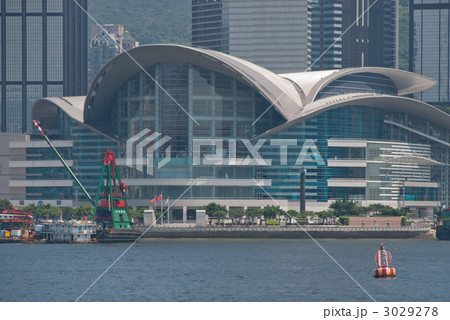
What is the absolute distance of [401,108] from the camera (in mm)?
181750

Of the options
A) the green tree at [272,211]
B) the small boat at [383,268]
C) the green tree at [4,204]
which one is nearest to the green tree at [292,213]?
the green tree at [272,211]

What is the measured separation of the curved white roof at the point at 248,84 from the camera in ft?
551

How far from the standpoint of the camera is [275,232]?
5674 inches

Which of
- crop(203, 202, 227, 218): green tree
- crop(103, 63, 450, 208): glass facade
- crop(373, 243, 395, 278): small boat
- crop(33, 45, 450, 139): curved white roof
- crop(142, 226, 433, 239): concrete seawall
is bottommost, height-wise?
crop(142, 226, 433, 239): concrete seawall

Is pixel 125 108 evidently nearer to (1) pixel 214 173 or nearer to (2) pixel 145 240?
(1) pixel 214 173

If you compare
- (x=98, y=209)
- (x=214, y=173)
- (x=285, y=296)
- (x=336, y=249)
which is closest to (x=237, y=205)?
(x=214, y=173)

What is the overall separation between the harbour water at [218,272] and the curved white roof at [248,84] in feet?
144

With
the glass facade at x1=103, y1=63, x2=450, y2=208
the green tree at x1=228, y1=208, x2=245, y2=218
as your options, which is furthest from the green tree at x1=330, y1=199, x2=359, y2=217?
the green tree at x1=228, y1=208, x2=245, y2=218

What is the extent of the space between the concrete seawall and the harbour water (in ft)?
42.8

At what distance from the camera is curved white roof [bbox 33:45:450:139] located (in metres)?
168

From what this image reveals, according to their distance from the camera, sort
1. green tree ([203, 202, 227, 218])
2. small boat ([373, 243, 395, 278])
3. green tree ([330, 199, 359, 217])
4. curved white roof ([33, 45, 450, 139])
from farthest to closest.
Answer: curved white roof ([33, 45, 450, 139])
green tree ([330, 199, 359, 217])
green tree ([203, 202, 227, 218])
small boat ([373, 243, 395, 278])

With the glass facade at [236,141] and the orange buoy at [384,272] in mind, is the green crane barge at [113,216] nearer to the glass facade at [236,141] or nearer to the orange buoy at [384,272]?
the glass facade at [236,141]

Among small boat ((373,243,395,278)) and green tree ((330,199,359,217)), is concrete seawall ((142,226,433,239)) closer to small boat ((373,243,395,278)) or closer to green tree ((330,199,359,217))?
green tree ((330,199,359,217))

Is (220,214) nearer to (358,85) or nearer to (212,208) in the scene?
(212,208)
